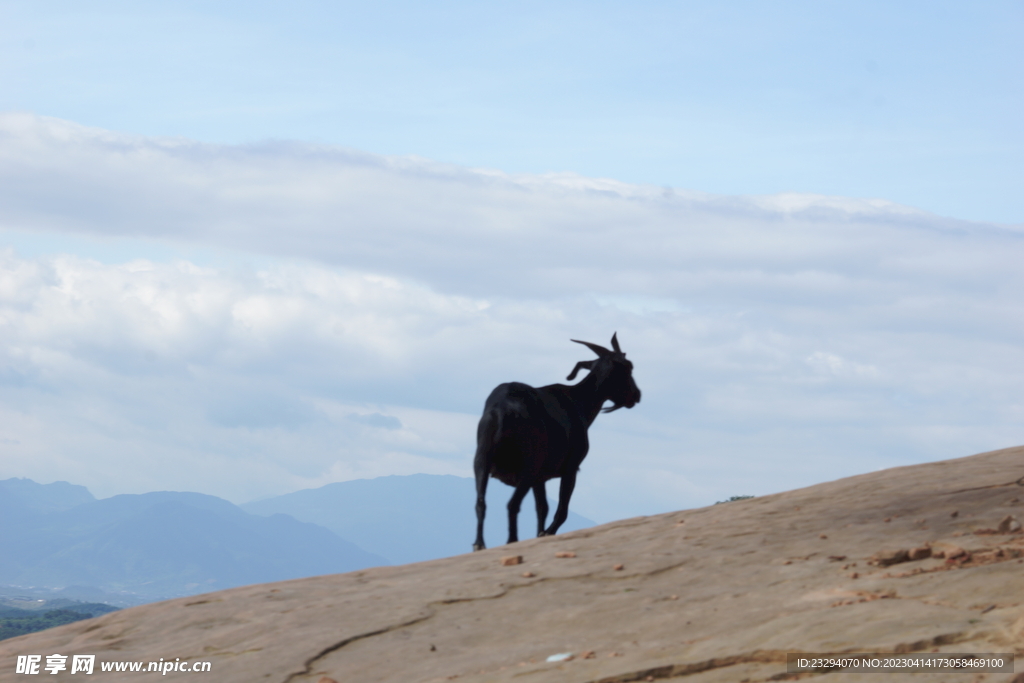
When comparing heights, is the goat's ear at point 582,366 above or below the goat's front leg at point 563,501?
above

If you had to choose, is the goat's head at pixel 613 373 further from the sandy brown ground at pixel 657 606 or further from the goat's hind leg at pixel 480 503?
the sandy brown ground at pixel 657 606

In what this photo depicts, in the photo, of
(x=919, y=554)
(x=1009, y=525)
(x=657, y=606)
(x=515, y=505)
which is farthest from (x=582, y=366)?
(x=919, y=554)

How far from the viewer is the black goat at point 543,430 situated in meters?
14.1

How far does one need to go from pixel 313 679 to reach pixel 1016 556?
568cm

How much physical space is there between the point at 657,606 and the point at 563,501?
713 centimetres

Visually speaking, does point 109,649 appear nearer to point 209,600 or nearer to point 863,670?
point 209,600

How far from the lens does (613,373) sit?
16688 millimetres

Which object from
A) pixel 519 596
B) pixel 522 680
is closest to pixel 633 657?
pixel 522 680

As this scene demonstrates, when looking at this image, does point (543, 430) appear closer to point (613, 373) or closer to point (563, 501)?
point (563, 501)

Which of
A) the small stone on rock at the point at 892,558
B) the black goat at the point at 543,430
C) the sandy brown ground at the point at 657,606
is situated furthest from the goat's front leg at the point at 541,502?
the small stone on rock at the point at 892,558

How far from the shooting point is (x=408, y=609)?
917 centimetres

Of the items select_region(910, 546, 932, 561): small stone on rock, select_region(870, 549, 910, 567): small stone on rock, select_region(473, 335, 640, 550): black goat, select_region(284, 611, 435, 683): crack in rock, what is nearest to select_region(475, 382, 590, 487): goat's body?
select_region(473, 335, 640, 550): black goat

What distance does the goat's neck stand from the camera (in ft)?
54.3

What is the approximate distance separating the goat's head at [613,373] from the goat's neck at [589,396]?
7 centimetres
